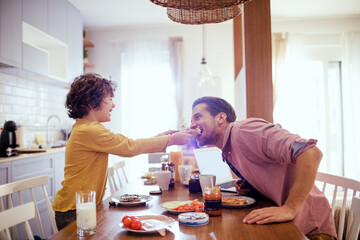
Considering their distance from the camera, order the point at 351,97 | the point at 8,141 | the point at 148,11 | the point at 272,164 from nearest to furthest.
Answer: the point at 272,164 < the point at 8,141 < the point at 148,11 < the point at 351,97

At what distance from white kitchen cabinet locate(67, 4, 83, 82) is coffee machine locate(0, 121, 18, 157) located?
1.62 metres

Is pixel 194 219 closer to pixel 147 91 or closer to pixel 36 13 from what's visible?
pixel 36 13

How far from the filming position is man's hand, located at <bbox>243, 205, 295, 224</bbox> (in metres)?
1.18

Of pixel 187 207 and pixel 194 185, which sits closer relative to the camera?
pixel 187 207

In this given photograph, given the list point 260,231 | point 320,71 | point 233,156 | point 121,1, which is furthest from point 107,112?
point 320,71

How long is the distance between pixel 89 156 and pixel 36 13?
285 cm

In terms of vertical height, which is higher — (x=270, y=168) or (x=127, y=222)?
(x=270, y=168)

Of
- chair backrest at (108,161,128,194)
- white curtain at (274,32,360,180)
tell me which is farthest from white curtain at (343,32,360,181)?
chair backrest at (108,161,128,194)

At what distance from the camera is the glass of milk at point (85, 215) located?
43.8 inches

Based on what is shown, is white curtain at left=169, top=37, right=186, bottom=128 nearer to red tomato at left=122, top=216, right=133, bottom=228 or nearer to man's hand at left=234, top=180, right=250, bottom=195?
man's hand at left=234, top=180, right=250, bottom=195

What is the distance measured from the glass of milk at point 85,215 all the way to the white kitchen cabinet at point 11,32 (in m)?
2.59

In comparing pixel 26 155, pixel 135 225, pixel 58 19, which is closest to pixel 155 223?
pixel 135 225

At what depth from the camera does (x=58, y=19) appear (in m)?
4.40

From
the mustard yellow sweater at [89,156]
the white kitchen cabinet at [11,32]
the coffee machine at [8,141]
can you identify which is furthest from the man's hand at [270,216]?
the white kitchen cabinet at [11,32]
